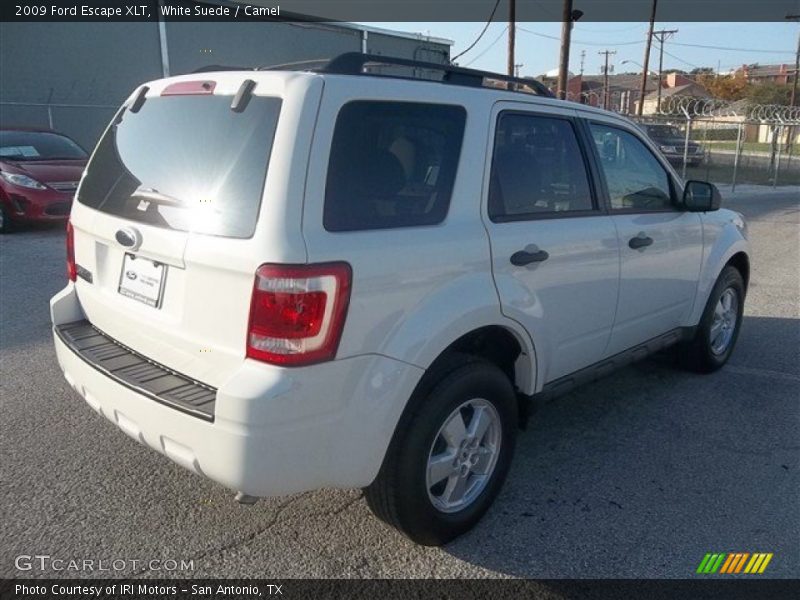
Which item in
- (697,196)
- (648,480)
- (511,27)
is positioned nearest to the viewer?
(648,480)

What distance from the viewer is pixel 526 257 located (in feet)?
9.66

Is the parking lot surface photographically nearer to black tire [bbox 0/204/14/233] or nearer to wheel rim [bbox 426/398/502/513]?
wheel rim [bbox 426/398/502/513]

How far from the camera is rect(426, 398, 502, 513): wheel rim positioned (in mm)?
2770

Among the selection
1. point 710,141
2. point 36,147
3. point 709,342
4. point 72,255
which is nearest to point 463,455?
point 72,255

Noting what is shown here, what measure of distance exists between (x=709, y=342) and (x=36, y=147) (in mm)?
10499

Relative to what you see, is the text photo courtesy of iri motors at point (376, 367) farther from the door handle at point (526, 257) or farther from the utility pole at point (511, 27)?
the utility pole at point (511, 27)

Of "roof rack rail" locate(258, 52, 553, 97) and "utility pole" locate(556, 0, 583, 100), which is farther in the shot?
"utility pole" locate(556, 0, 583, 100)

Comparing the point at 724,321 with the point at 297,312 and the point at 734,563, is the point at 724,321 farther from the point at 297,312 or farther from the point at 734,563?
the point at 297,312

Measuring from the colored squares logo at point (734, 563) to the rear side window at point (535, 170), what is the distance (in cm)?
171

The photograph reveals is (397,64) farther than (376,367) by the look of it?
Yes

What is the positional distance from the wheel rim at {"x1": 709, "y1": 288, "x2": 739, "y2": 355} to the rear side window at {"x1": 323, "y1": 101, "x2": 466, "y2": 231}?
2.98 m

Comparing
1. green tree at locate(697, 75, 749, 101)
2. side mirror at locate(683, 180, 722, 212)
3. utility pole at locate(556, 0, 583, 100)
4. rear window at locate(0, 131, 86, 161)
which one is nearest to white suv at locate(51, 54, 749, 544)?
side mirror at locate(683, 180, 722, 212)

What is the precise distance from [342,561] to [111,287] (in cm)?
156

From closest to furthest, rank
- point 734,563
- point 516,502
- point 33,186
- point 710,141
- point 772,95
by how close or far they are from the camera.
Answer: point 734,563 → point 516,502 → point 33,186 → point 710,141 → point 772,95
